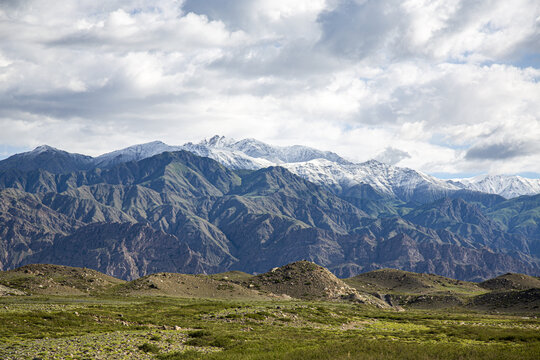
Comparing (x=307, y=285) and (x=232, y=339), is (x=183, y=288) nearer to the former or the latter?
(x=307, y=285)

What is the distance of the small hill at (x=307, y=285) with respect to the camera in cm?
15175

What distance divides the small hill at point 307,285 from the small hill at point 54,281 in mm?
48996

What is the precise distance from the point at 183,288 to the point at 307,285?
133 feet

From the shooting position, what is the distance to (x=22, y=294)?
118 meters

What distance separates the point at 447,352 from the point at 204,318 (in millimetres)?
41027

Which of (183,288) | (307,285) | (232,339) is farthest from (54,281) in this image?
(232,339)

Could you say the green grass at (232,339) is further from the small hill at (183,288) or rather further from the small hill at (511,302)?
the small hill at (511,302)

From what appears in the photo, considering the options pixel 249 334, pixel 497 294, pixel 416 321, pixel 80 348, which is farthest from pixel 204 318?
pixel 497 294

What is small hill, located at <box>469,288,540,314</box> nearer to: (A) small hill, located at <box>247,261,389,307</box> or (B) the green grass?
(A) small hill, located at <box>247,261,389,307</box>

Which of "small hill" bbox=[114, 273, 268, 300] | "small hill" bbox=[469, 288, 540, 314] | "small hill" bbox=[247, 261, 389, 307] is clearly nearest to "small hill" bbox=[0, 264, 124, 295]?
"small hill" bbox=[114, 273, 268, 300]

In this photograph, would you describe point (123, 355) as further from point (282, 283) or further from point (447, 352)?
point (282, 283)

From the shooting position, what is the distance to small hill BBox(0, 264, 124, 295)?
129375 mm

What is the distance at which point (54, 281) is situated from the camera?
138250 mm

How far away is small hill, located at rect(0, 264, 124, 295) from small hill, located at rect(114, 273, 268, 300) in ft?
30.5
